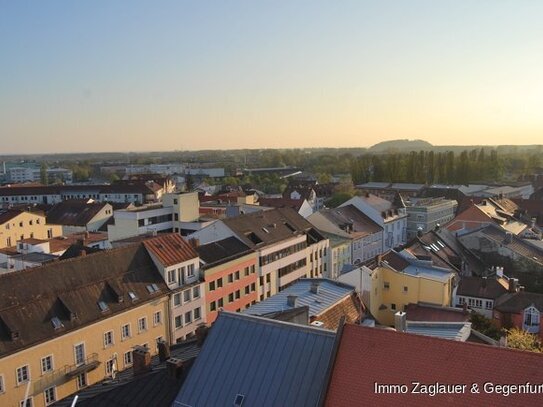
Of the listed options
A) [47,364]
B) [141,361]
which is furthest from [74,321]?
[141,361]

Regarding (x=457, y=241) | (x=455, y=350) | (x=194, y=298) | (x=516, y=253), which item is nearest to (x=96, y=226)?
(x=194, y=298)

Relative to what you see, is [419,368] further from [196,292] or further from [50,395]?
[196,292]

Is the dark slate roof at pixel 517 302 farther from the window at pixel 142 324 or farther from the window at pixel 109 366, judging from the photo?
the window at pixel 109 366

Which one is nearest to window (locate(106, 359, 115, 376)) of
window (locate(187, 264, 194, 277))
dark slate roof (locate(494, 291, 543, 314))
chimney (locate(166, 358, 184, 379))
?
window (locate(187, 264, 194, 277))

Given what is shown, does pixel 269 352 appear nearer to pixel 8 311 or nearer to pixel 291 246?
pixel 8 311

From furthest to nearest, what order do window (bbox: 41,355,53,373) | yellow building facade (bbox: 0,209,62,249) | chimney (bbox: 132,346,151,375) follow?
yellow building facade (bbox: 0,209,62,249)
window (bbox: 41,355,53,373)
chimney (bbox: 132,346,151,375)

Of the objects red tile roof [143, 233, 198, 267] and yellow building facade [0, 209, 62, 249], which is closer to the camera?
red tile roof [143, 233, 198, 267]

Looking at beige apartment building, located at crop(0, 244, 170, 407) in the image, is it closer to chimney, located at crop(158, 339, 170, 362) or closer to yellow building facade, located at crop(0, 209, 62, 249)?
chimney, located at crop(158, 339, 170, 362)
